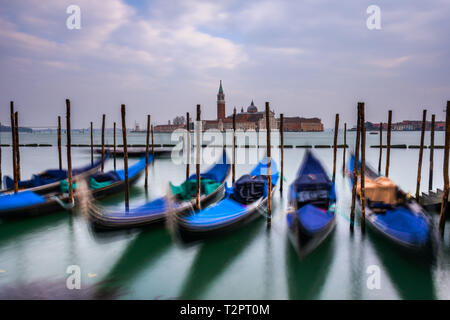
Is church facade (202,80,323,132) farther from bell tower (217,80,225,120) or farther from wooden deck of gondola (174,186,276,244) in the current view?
wooden deck of gondola (174,186,276,244)

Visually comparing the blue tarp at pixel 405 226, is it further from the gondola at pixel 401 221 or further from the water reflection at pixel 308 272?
the water reflection at pixel 308 272

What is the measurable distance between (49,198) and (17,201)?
2.40ft

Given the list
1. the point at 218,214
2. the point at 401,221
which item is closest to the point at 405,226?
the point at 401,221

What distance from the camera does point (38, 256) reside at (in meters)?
4.46

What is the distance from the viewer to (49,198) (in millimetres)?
6379

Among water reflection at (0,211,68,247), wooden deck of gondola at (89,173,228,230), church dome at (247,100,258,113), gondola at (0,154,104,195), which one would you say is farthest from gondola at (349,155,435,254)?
church dome at (247,100,258,113)

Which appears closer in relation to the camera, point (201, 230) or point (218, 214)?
point (201, 230)

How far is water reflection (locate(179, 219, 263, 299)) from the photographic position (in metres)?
3.63

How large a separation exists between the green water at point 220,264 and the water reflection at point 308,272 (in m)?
0.01

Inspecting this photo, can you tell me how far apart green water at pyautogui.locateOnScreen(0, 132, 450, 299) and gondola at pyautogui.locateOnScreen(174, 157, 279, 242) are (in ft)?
0.96

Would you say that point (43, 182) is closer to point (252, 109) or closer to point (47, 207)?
point (47, 207)
